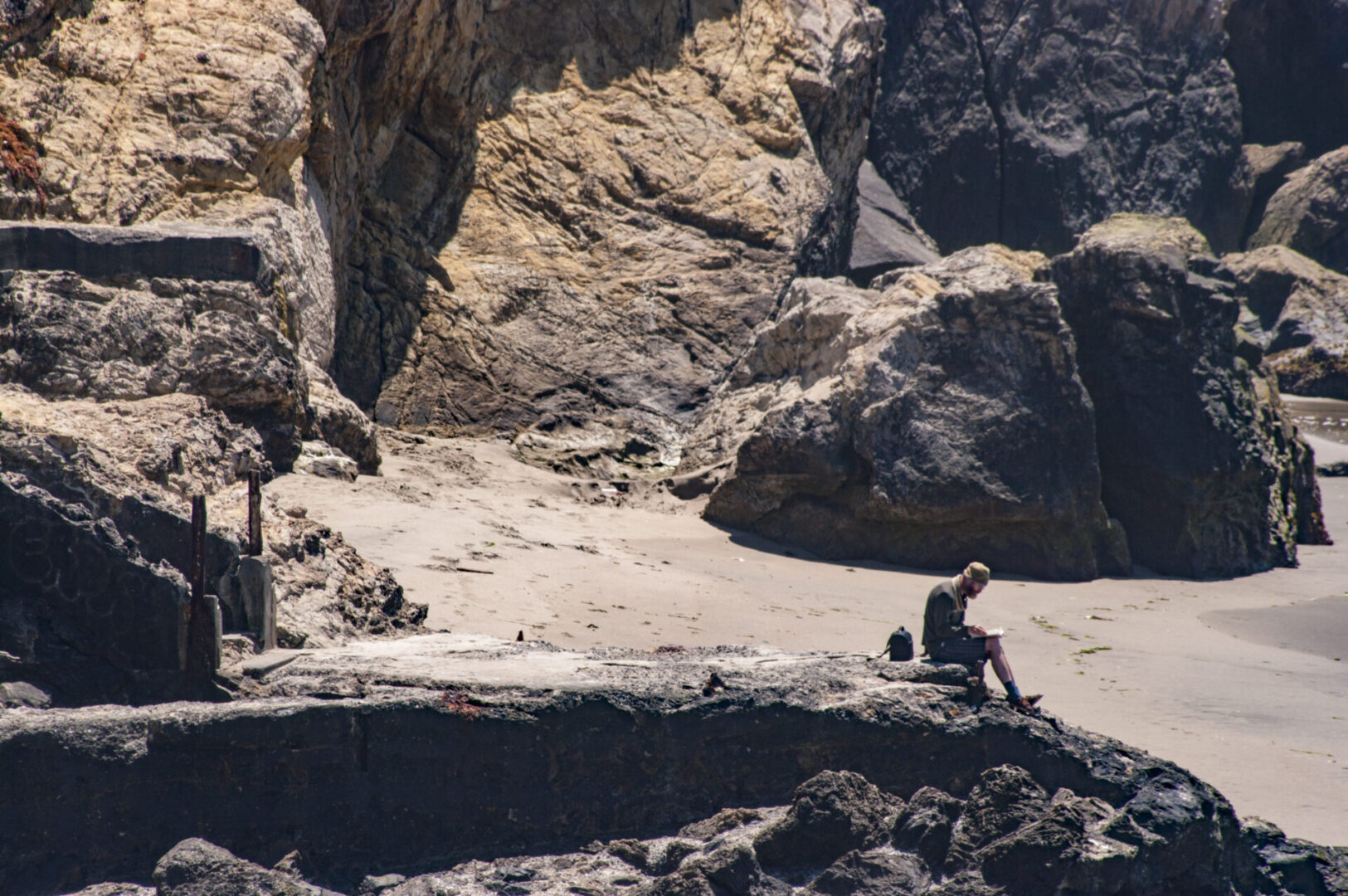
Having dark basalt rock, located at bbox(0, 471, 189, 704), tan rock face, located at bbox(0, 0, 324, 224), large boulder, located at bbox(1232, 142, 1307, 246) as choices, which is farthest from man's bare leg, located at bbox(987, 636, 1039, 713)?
large boulder, located at bbox(1232, 142, 1307, 246)

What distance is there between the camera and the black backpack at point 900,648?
4598 mm

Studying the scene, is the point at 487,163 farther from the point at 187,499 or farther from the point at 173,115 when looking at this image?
the point at 187,499

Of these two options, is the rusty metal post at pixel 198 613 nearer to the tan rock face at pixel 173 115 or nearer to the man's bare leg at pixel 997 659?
the man's bare leg at pixel 997 659

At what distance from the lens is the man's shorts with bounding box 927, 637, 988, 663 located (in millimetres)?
4469

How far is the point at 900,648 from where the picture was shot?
4609mm

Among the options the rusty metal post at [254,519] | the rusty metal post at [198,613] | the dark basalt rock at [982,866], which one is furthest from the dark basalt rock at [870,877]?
the rusty metal post at [254,519]

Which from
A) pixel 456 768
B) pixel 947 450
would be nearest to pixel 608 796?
pixel 456 768

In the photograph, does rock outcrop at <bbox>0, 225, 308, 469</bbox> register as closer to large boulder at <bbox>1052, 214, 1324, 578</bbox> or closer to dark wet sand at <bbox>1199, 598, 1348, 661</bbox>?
dark wet sand at <bbox>1199, 598, 1348, 661</bbox>

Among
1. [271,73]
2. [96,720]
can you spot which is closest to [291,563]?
[96,720]

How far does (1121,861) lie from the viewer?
11.9 feet

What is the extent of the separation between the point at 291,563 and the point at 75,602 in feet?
3.66

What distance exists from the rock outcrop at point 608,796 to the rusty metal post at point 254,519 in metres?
0.70

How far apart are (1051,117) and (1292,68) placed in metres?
5.78

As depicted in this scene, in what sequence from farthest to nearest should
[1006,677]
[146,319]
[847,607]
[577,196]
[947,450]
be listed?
[577,196] < [947,450] < [847,607] < [146,319] < [1006,677]
